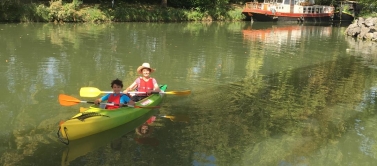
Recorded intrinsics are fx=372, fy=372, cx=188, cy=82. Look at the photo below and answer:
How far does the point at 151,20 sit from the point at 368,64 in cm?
1837

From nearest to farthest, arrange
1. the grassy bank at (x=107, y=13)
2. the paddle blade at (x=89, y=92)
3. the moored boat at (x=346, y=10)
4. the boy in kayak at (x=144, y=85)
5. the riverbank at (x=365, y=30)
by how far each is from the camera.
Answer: the paddle blade at (x=89, y=92) → the boy in kayak at (x=144, y=85) → the riverbank at (x=365, y=30) → the grassy bank at (x=107, y=13) → the moored boat at (x=346, y=10)

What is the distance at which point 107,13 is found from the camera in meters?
27.5

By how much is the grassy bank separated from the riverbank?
12.6 metres

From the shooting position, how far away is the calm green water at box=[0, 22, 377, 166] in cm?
591

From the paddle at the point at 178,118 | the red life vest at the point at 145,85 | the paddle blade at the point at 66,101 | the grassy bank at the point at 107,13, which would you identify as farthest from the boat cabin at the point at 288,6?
the paddle blade at the point at 66,101

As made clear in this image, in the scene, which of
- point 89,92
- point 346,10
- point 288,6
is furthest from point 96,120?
point 346,10

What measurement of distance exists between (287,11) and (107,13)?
55.0 ft

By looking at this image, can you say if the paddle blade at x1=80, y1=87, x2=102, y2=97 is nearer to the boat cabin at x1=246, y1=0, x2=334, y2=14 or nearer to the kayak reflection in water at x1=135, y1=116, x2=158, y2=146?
the kayak reflection in water at x1=135, y1=116, x2=158, y2=146

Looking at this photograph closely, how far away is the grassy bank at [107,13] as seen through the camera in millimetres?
24264

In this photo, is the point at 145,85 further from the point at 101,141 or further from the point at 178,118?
the point at 101,141

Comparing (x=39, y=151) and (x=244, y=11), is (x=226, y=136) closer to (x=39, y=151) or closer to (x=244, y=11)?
(x=39, y=151)

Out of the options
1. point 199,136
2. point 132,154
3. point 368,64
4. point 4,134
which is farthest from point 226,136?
point 368,64

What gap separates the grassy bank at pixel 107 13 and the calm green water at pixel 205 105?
7982mm

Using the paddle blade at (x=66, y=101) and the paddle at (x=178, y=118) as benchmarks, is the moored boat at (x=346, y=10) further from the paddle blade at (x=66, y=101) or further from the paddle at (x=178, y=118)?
the paddle blade at (x=66, y=101)
